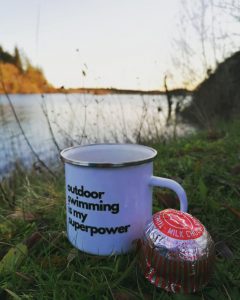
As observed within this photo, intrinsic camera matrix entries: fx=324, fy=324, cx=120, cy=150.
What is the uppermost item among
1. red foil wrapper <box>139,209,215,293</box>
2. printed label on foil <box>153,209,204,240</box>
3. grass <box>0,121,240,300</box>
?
printed label on foil <box>153,209,204,240</box>

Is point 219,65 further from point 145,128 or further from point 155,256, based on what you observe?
point 155,256

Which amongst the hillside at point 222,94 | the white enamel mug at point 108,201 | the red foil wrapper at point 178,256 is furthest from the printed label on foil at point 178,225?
the hillside at point 222,94

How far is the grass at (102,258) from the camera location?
102 centimetres

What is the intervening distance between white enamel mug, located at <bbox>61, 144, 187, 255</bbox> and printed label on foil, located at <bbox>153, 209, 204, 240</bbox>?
0.36 ft

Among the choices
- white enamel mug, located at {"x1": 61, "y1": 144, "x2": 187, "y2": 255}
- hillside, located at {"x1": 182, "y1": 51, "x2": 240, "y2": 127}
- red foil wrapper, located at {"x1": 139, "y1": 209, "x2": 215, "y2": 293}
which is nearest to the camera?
red foil wrapper, located at {"x1": 139, "y1": 209, "x2": 215, "y2": 293}

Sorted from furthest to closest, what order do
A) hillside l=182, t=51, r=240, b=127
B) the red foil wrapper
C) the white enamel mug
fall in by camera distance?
hillside l=182, t=51, r=240, b=127 < the white enamel mug < the red foil wrapper

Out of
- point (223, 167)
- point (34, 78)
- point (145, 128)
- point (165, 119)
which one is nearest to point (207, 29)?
point (165, 119)

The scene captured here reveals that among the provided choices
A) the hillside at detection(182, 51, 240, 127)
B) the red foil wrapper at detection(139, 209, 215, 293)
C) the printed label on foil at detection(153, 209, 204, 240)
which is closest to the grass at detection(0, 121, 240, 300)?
the red foil wrapper at detection(139, 209, 215, 293)

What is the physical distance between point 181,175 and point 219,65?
465 centimetres

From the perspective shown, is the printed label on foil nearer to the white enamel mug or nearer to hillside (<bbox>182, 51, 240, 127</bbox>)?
the white enamel mug

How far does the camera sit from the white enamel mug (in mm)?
1075

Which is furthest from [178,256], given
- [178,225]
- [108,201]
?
[108,201]

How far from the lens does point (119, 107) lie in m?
4.08

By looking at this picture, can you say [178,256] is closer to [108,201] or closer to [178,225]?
[178,225]
